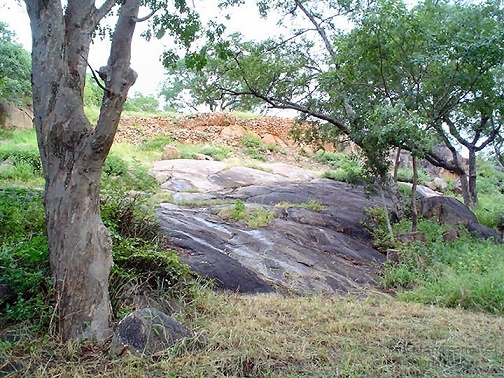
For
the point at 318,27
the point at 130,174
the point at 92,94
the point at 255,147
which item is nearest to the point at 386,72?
the point at 318,27

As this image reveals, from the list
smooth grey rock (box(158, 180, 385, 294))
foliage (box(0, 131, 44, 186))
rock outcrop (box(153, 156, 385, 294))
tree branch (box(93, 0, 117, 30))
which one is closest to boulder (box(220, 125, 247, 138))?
rock outcrop (box(153, 156, 385, 294))

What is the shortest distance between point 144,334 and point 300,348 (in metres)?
1.14

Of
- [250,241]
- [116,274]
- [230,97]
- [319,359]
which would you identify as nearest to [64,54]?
[116,274]

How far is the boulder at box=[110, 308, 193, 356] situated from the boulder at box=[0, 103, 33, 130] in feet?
49.9

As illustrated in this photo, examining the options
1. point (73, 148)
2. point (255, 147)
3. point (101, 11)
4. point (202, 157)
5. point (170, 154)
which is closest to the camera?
point (73, 148)

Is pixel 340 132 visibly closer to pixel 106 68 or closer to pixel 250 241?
pixel 250 241

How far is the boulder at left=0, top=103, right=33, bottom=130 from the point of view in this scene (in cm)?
1661

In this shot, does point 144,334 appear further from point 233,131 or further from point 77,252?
point 233,131

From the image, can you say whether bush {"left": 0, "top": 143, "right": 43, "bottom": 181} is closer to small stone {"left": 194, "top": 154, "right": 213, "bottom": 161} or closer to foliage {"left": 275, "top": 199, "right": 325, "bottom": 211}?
small stone {"left": 194, "top": 154, "right": 213, "bottom": 161}

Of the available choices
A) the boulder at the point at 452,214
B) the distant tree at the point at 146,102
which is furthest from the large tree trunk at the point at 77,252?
the distant tree at the point at 146,102

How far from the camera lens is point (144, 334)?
3258mm

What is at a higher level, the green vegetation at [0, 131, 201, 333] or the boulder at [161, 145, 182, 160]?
the boulder at [161, 145, 182, 160]

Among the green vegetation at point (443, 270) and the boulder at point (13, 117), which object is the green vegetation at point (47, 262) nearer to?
the green vegetation at point (443, 270)

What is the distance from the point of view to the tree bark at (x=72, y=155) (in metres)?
3.20
